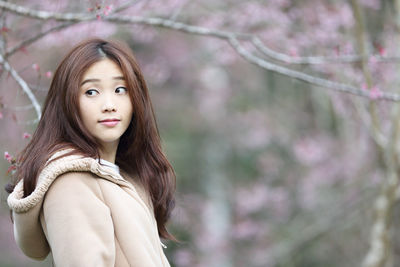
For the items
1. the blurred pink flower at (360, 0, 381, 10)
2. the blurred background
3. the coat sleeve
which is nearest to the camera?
the coat sleeve

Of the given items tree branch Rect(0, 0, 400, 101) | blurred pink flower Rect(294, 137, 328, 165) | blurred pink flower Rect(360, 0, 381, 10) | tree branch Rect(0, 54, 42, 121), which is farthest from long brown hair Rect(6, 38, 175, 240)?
blurred pink flower Rect(294, 137, 328, 165)

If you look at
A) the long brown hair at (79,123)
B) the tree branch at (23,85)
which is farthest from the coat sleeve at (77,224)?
the tree branch at (23,85)

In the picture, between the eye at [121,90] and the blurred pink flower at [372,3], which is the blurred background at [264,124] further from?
the eye at [121,90]

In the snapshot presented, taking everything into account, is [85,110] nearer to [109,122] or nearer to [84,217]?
[109,122]

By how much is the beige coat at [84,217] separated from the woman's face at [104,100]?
0.14 m

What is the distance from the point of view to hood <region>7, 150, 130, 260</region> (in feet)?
5.52

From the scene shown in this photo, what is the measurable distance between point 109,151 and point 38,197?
1.20 ft

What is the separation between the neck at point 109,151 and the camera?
197cm

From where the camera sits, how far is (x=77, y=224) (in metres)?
1.65

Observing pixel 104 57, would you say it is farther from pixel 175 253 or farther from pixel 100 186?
pixel 175 253

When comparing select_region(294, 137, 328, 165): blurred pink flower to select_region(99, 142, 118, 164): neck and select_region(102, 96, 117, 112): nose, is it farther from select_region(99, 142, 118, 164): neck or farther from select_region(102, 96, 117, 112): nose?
select_region(102, 96, 117, 112): nose

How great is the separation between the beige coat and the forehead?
10.7 inches

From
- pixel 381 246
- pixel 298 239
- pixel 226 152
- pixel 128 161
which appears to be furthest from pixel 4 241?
pixel 128 161

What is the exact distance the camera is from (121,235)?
1.75m
